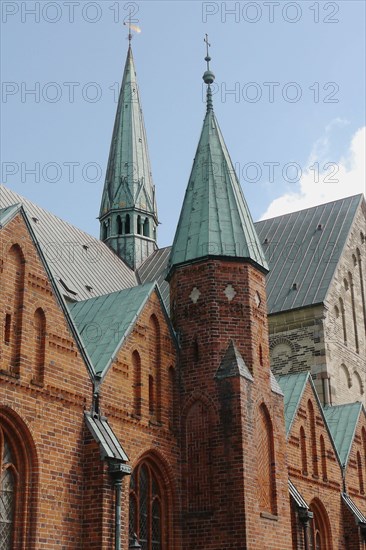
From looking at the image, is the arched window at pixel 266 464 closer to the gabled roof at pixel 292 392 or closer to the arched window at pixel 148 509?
the arched window at pixel 148 509

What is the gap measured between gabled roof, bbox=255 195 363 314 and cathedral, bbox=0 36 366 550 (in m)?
8.75

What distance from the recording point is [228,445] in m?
19.0

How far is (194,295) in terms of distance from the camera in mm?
21047

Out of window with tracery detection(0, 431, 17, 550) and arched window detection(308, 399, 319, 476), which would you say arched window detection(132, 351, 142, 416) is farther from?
arched window detection(308, 399, 319, 476)

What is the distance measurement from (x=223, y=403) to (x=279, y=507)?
3.02m

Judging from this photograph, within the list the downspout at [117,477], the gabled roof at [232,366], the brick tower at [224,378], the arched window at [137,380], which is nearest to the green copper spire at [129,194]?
the brick tower at [224,378]

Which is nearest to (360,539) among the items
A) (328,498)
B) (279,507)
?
(328,498)

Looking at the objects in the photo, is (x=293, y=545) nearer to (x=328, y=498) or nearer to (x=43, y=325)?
(x=328, y=498)

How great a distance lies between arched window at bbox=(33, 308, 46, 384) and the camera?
16250 millimetres

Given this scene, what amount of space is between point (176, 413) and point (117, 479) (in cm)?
395

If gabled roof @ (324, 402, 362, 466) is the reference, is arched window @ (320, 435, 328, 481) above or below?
below

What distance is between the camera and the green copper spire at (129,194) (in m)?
45.5

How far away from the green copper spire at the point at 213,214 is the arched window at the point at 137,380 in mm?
3343

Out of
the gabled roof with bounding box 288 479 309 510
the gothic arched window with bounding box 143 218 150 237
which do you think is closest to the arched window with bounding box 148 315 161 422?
the gabled roof with bounding box 288 479 309 510
